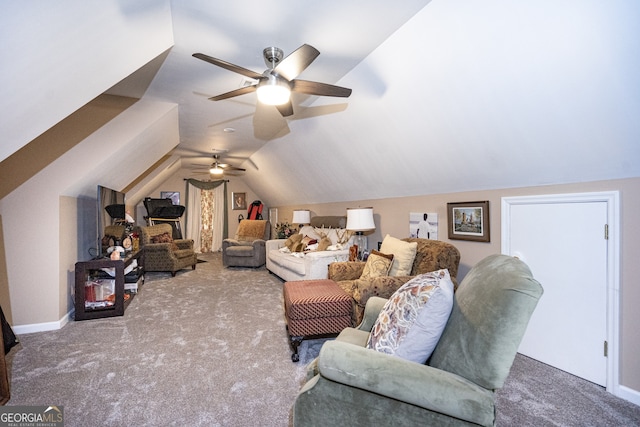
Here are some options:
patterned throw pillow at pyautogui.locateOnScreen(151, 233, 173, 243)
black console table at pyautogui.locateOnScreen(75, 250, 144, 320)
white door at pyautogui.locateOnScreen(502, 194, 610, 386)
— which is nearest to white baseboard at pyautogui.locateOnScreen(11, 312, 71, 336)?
black console table at pyautogui.locateOnScreen(75, 250, 144, 320)

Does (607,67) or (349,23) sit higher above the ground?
(349,23)

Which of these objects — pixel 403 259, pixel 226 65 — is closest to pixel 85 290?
pixel 226 65

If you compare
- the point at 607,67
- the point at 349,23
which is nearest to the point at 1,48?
the point at 349,23

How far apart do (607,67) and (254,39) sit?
2240mm

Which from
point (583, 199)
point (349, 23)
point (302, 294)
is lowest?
point (302, 294)

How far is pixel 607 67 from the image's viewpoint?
166cm

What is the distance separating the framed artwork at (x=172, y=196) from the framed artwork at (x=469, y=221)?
7.86 m

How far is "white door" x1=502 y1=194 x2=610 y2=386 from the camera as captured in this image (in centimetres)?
217

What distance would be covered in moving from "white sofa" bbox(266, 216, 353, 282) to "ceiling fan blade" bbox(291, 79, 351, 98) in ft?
7.81

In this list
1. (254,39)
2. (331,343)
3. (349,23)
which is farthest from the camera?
(254,39)

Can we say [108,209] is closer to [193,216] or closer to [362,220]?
[362,220]

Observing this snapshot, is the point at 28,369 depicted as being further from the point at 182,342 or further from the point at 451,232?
the point at 451,232

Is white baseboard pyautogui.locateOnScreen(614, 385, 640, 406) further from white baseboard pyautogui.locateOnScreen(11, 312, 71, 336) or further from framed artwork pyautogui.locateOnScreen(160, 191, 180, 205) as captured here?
framed artwork pyautogui.locateOnScreen(160, 191, 180, 205)

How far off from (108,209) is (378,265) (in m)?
3.62
